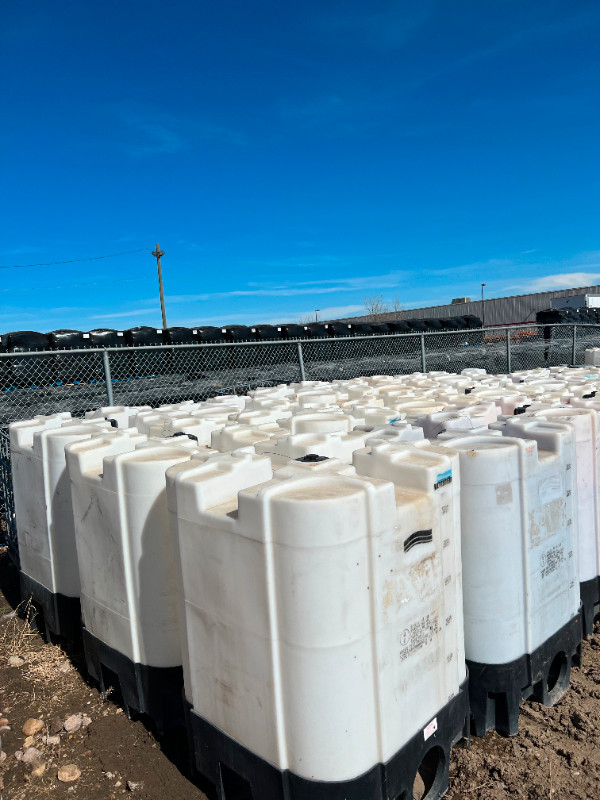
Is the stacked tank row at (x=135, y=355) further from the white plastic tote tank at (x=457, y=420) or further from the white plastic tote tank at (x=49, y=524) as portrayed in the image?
the white plastic tote tank at (x=457, y=420)

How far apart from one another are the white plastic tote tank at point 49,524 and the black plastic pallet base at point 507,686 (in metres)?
2.12

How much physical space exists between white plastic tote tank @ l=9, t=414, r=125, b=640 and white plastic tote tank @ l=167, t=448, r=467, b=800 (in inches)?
52.1

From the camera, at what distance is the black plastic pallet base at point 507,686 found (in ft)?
7.10

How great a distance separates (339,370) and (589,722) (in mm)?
8105

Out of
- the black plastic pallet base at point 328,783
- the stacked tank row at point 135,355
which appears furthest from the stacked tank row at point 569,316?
the black plastic pallet base at point 328,783

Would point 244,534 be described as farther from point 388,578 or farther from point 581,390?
point 581,390

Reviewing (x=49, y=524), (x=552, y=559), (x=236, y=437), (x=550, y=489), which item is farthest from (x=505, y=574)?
(x=49, y=524)

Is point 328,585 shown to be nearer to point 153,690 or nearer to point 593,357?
point 153,690

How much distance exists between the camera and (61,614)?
3.08 metres

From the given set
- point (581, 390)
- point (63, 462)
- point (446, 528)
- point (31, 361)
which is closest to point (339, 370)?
point (31, 361)

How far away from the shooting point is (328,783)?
5.39 feet

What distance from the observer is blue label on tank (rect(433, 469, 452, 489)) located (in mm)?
1904

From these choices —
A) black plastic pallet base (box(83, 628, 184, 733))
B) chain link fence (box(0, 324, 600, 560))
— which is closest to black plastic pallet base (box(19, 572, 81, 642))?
black plastic pallet base (box(83, 628, 184, 733))

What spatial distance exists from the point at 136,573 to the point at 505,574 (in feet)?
4.88
